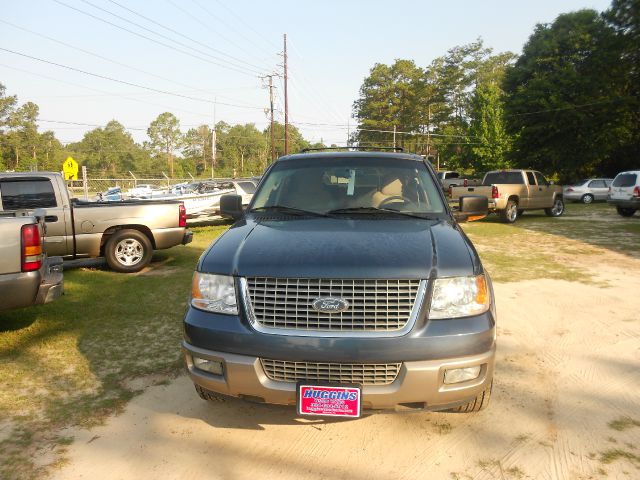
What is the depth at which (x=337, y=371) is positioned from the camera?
258 cm

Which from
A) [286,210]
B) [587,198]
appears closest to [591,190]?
[587,198]

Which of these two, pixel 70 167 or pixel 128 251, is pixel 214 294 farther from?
pixel 70 167

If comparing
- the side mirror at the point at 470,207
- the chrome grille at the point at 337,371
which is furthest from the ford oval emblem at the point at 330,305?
the side mirror at the point at 470,207

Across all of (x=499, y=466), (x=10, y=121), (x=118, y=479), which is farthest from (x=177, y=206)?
(x=10, y=121)

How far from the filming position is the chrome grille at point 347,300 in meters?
2.60

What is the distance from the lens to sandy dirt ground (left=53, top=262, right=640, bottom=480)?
270cm

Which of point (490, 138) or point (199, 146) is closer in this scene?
point (490, 138)

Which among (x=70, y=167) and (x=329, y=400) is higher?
(x=70, y=167)

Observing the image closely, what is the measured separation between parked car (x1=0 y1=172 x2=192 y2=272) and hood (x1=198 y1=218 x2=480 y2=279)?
17.7 feet

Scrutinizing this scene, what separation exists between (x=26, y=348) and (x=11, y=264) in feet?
3.22

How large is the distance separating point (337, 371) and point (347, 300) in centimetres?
39

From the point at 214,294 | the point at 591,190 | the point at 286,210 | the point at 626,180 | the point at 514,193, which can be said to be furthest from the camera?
the point at 591,190

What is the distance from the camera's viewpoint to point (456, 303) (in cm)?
272

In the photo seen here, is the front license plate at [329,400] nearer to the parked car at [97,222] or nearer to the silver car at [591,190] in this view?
the parked car at [97,222]
